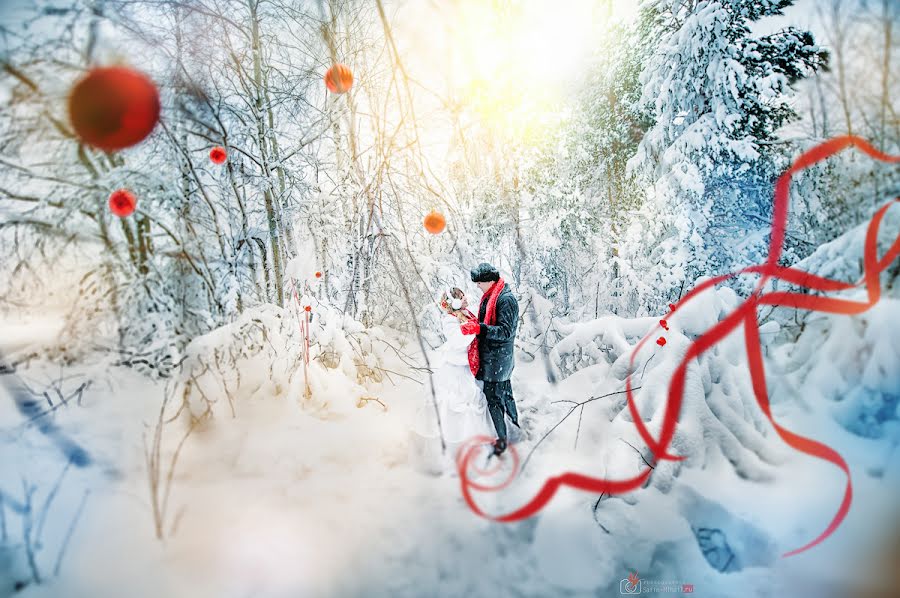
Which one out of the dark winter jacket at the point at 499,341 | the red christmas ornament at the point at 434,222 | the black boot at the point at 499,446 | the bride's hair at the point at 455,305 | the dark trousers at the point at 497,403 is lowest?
the black boot at the point at 499,446

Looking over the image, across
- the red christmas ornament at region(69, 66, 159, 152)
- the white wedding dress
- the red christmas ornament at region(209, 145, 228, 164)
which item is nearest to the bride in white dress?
the white wedding dress

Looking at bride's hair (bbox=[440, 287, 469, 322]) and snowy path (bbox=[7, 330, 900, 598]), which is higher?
bride's hair (bbox=[440, 287, 469, 322])

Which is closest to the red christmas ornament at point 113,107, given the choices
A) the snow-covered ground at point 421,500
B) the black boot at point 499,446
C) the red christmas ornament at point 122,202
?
the red christmas ornament at point 122,202

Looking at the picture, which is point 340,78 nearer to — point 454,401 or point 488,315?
point 488,315

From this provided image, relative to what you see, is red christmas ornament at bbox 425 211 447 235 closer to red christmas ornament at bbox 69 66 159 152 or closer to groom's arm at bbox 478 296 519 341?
groom's arm at bbox 478 296 519 341

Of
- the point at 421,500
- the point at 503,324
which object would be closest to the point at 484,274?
the point at 503,324

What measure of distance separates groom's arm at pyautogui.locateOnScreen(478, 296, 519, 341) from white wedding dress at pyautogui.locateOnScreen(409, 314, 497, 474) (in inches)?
7.1

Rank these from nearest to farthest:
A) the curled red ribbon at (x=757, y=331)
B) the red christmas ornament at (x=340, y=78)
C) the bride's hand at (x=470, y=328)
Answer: the curled red ribbon at (x=757, y=331), the red christmas ornament at (x=340, y=78), the bride's hand at (x=470, y=328)

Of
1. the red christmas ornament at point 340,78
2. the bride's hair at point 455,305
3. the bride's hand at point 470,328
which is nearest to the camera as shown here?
the red christmas ornament at point 340,78

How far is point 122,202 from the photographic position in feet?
5.56

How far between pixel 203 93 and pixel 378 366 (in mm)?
2145

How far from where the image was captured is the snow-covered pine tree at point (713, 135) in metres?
2.44

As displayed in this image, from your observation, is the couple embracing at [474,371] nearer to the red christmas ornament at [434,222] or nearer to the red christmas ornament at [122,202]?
the red christmas ornament at [434,222]

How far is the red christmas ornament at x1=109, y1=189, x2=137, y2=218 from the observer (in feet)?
5.51
